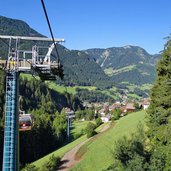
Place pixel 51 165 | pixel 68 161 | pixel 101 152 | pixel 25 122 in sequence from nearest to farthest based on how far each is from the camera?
pixel 25 122, pixel 51 165, pixel 101 152, pixel 68 161

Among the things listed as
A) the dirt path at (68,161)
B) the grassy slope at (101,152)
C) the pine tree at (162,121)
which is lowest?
the dirt path at (68,161)

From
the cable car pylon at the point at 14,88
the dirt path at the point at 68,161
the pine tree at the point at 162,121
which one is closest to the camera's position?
the cable car pylon at the point at 14,88

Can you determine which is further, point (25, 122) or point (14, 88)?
point (25, 122)

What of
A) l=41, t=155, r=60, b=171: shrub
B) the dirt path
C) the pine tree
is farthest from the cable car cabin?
the dirt path

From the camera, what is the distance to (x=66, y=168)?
50.8 m

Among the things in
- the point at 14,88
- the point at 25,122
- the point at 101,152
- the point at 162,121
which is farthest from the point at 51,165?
the point at 14,88

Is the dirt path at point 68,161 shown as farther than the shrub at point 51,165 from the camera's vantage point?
Yes

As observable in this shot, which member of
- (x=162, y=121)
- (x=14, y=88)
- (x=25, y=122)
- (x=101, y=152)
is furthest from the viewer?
(x=101, y=152)

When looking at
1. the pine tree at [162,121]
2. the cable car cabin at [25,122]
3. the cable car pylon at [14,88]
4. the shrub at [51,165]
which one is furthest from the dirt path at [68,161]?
the cable car pylon at [14,88]

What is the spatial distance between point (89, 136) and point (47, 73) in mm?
56513

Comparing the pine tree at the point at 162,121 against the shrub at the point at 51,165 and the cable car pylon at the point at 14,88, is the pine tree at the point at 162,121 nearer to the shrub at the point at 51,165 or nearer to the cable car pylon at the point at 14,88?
the cable car pylon at the point at 14,88

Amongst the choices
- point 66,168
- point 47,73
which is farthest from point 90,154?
point 47,73

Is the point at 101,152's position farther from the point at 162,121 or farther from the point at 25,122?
the point at 25,122

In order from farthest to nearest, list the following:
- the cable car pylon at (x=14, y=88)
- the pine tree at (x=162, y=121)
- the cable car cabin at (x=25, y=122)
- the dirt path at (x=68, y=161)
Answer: the dirt path at (x=68, y=161)
the pine tree at (x=162, y=121)
the cable car cabin at (x=25, y=122)
the cable car pylon at (x=14, y=88)
